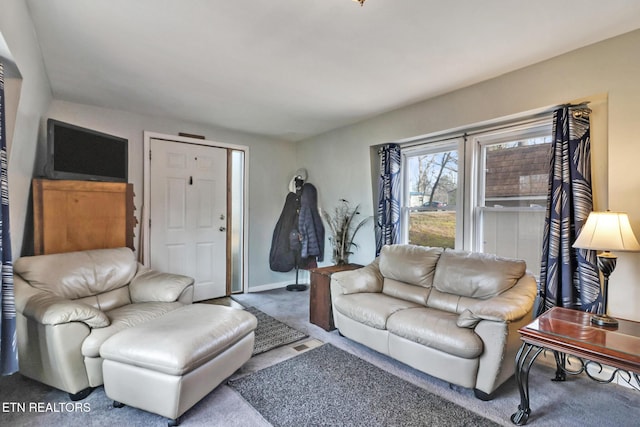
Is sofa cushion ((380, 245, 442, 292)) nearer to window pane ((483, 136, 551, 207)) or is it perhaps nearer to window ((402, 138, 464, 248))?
window ((402, 138, 464, 248))

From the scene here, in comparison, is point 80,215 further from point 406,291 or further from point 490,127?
point 490,127

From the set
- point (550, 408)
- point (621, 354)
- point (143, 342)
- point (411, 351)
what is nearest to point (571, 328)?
point (621, 354)

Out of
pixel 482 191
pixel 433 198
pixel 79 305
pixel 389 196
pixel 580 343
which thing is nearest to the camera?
pixel 580 343

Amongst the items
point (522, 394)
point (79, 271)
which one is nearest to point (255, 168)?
point (79, 271)

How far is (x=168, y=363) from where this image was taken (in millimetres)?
1626

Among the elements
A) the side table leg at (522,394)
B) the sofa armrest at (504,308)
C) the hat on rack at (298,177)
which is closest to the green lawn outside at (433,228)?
the sofa armrest at (504,308)

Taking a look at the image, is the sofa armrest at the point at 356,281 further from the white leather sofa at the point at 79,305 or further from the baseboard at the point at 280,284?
the baseboard at the point at 280,284

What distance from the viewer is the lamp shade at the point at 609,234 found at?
173 cm

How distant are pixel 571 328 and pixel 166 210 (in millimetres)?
3964

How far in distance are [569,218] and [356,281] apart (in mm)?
1754

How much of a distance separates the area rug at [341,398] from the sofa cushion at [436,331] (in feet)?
1.03

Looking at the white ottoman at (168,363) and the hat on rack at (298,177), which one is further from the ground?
the hat on rack at (298,177)

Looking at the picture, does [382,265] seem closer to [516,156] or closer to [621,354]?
[516,156]

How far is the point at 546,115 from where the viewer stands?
2.47 meters
